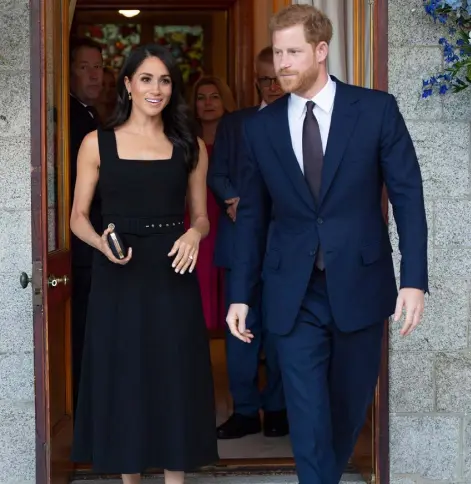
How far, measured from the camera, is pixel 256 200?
358 cm

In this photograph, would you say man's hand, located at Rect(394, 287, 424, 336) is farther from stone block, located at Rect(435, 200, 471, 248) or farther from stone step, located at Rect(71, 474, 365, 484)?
stone step, located at Rect(71, 474, 365, 484)

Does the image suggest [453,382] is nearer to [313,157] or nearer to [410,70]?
[410,70]

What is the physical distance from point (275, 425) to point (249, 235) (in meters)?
1.85

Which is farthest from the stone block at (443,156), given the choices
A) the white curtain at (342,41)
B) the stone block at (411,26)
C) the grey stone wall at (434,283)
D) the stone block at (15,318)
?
the stone block at (15,318)

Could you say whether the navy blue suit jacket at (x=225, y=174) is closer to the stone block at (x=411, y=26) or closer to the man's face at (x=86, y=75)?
the man's face at (x=86, y=75)

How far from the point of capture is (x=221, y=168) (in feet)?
17.0

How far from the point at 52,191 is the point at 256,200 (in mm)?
975

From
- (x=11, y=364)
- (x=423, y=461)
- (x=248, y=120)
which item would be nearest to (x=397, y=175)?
(x=248, y=120)

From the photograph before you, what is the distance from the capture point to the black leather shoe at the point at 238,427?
203 inches

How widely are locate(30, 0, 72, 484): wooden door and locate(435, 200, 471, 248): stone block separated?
1.54 meters

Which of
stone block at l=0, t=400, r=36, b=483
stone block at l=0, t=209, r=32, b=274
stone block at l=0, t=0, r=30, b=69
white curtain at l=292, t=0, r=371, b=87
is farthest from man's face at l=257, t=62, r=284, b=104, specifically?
stone block at l=0, t=400, r=36, b=483

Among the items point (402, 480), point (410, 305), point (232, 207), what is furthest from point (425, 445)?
point (232, 207)

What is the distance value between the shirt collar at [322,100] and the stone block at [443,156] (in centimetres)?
95

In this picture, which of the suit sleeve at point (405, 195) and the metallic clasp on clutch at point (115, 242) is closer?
the suit sleeve at point (405, 195)
